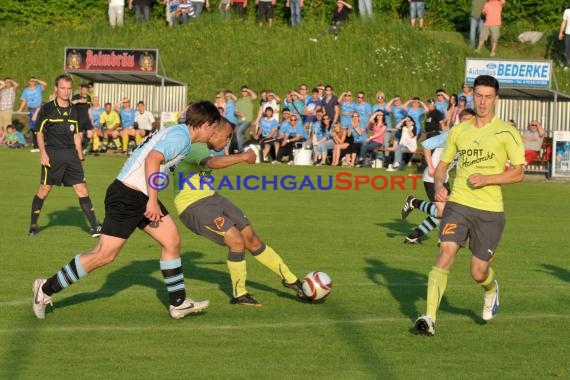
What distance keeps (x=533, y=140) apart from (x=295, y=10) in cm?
1301

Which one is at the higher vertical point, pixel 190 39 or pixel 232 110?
pixel 190 39

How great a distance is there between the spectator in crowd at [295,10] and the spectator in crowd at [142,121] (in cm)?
795

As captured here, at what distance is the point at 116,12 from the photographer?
131 feet

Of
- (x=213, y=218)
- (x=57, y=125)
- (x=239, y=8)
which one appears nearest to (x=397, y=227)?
(x=57, y=125)

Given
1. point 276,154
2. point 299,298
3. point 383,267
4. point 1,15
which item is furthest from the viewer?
point 1,15

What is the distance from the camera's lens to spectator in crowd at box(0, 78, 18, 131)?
33.4 m

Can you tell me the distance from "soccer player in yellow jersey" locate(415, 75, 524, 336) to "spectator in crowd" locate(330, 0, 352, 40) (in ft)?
93.3

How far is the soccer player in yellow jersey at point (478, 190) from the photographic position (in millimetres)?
9062

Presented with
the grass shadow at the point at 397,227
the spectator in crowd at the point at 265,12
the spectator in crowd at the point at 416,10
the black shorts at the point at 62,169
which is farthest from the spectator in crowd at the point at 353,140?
the black shorts at the point at 62,169

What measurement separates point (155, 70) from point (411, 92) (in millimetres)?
7749

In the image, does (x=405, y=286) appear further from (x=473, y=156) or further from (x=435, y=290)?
(x=473, y=156)

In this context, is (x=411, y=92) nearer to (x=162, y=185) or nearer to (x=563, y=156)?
(x=563, y=156)

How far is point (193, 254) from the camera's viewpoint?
1373 centimetres

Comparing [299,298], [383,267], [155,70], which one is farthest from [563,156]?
[299,298]
